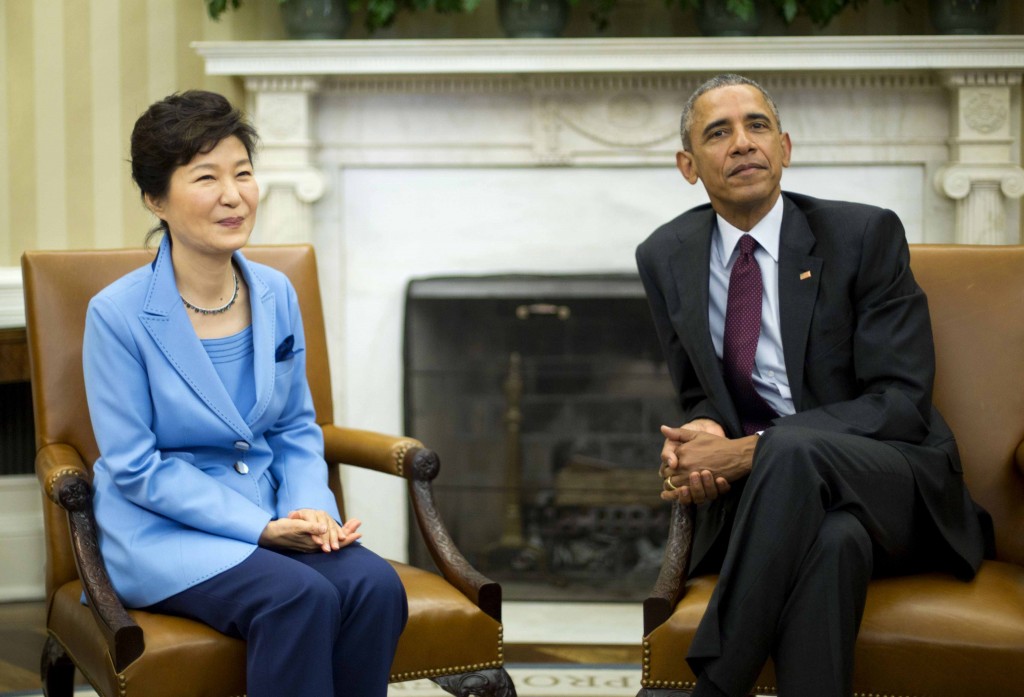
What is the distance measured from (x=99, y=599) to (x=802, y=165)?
251cm

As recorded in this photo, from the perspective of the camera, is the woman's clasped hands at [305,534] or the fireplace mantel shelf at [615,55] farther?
the fireplace mantel shelf at [615,55]

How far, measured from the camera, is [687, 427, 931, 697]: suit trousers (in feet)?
5.41

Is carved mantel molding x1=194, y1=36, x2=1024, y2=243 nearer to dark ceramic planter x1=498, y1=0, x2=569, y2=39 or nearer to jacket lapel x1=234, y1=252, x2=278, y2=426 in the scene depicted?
dark ceramic planter x1=498, y1=0, x2=569, y2=39

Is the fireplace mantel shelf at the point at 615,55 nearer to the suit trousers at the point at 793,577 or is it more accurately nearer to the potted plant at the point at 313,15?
the potted plant at the point at 313,15

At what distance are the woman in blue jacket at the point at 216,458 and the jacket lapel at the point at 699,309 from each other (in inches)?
26.5

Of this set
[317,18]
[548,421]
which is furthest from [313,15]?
[548,421]

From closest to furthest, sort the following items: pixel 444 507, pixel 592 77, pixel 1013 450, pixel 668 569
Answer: pixel 668 569 → pixel 1013 450 → pixel 592 77 → pixel 444 507

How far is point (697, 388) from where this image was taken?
219 centimetres

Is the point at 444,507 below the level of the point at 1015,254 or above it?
below

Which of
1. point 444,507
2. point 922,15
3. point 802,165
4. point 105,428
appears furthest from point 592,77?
point 105,428

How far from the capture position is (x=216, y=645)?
5.50ft

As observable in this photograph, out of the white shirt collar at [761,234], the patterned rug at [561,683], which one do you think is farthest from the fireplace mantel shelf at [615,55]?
the patterned rug at [561,683]

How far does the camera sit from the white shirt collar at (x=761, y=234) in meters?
2.13

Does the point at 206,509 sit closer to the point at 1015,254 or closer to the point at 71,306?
the point at 71,306
